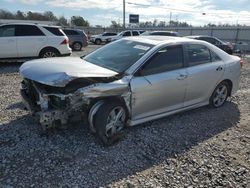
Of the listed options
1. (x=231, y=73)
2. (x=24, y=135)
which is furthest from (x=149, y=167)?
(x=231, y=73)

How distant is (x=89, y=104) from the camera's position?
12.6ft

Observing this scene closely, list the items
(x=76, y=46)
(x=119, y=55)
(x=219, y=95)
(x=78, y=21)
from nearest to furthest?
1. (x=119, y=55)
2. (x=219, y=95)
3. (x=76, y=46)
4. (x=78, y=21)

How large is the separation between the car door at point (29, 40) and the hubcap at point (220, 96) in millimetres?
7324

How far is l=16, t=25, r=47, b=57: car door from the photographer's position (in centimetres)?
1014

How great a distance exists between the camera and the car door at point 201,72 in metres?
4.93

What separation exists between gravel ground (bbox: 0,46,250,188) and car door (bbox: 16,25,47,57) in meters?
5.65

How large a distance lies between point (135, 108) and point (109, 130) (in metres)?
0.55

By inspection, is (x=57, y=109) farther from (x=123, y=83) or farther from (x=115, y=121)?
(x=123, y=83)

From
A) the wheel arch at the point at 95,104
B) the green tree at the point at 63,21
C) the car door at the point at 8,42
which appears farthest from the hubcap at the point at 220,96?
the green tree at the point at 63,21

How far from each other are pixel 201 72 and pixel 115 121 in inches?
82.6

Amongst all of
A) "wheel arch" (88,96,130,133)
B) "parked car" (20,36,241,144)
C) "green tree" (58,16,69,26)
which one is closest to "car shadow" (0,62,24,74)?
"parked car" (20,36,241,144)

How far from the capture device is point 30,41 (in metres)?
10.2

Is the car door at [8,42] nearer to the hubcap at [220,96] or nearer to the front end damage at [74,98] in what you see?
the front end damage at [74,98]

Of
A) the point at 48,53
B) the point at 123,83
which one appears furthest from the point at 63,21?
the point at 123,83
